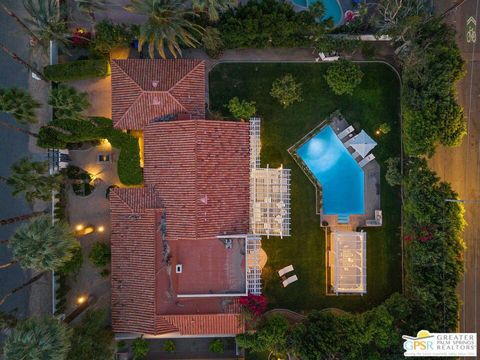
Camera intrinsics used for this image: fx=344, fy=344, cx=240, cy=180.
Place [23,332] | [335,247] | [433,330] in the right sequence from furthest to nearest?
[335,247] < [433,330] < [23,332]

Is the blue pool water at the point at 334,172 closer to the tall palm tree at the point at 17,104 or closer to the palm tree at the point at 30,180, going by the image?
the palm tree at the point at 30,180

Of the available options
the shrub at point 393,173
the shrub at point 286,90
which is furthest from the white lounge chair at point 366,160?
the shrub at point 286,90

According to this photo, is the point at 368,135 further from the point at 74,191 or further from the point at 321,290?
the point at 74,191

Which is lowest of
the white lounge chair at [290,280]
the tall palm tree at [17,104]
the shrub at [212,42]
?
the white lounge chair at [290,280]

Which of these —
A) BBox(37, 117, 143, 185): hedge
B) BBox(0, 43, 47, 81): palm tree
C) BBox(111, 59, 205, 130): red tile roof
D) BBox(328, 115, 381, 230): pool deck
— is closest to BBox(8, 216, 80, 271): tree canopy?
BBox(37, 117, 143, 185): hedge

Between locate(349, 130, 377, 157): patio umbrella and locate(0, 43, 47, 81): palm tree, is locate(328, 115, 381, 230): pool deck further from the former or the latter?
locate(0, 43, 47, 81): palm tree

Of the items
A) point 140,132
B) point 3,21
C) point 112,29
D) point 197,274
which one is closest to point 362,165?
point 197,274
